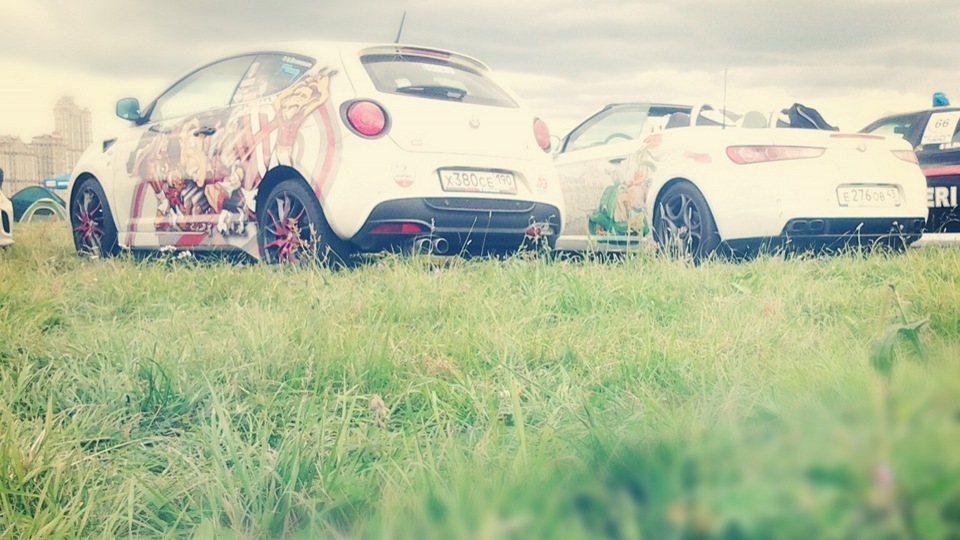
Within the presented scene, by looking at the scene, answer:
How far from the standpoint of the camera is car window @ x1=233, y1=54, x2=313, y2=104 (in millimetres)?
3764

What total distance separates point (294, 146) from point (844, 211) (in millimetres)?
2332

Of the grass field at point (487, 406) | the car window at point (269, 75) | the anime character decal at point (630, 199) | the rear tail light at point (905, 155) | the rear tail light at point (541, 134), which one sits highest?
the car window at point (269, 75)

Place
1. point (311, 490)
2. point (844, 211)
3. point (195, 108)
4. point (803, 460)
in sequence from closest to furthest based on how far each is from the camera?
point (803, 460), point (311, 490), point (844, 211), point (195, 108)

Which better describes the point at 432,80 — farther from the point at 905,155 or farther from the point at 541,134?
the point at 905,155

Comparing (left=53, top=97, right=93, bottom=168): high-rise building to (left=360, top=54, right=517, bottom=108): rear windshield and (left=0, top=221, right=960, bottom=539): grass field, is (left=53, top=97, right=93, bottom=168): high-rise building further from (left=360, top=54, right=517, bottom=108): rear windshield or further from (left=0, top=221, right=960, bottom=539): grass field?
(left=360, top=54, right=517, bottom=108): rear windshield

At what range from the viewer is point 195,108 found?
14.3 ft

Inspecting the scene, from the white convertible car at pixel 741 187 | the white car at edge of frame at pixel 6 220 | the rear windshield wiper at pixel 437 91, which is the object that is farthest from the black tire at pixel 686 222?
the white car at edge of frame at pixel 6 220

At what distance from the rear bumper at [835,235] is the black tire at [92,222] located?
3.38 meters

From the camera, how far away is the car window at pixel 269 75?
12.3 feet

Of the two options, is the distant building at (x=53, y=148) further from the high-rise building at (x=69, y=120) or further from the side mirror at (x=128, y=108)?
the side mirror at (x=128, y=108)

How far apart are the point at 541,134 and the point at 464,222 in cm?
73

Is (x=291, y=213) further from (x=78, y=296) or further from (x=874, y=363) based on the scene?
(x=874, y=363)

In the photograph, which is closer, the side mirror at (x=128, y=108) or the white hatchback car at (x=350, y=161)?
the white hatchback car at (x=350, y=161)

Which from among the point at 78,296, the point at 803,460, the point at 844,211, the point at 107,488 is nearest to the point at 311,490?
the point at 107,488
